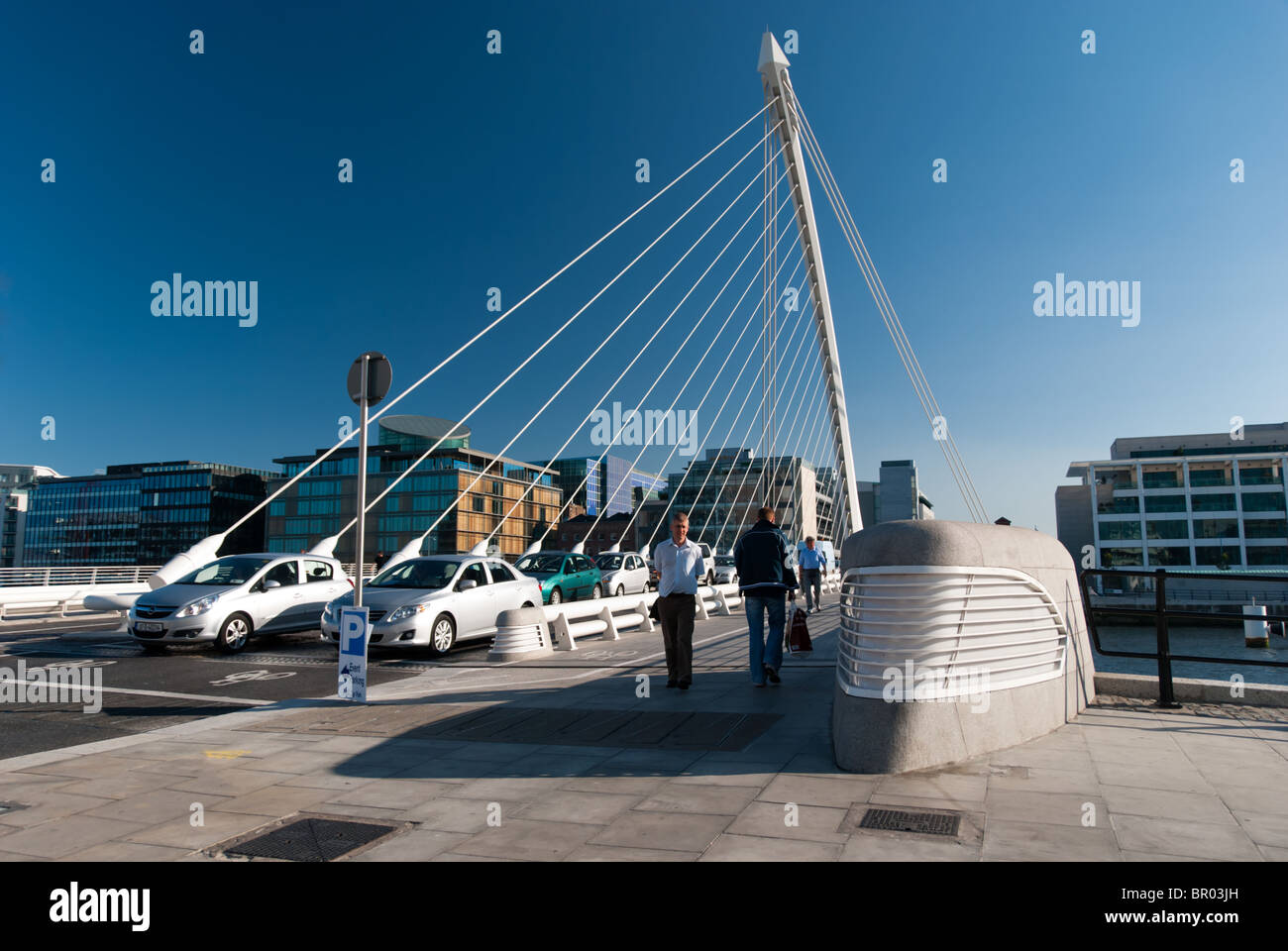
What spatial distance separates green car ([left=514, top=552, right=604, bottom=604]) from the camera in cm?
1952

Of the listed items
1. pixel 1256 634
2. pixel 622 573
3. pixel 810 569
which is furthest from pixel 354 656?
pixel 1256 634

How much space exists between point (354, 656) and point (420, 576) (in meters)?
5.63

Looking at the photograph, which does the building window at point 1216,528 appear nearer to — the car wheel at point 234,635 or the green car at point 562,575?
the green car at point 562,575

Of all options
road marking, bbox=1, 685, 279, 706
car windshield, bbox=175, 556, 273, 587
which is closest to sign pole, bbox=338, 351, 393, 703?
road marking, bbox=1, 685, 279, 706

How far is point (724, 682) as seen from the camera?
887cm

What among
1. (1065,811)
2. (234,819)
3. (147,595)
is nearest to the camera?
(1065,811)

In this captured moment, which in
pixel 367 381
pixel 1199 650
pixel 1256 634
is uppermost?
pixel 367 381

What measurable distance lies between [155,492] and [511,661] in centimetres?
13019

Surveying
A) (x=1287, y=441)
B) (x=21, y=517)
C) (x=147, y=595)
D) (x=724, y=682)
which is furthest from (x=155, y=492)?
(x=1287, y=441)

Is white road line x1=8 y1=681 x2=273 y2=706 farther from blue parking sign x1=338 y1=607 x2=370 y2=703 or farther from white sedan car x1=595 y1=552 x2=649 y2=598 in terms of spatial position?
white sedan car x1=595 y1=552 x2=649 y2=598

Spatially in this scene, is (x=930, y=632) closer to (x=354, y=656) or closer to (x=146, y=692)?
(x=354, y=656)

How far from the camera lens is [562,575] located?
20047mm
